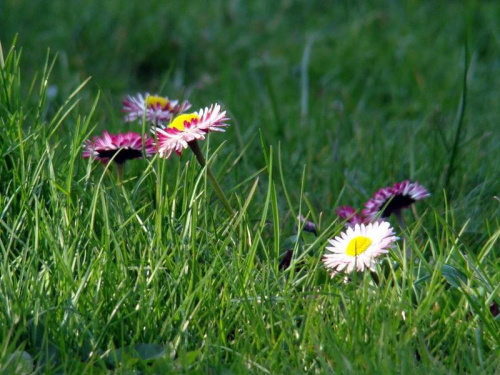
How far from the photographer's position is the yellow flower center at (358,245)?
1.85m

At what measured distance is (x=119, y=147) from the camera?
206 cm

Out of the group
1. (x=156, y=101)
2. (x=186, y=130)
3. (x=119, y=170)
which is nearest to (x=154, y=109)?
(x=156, y=101)

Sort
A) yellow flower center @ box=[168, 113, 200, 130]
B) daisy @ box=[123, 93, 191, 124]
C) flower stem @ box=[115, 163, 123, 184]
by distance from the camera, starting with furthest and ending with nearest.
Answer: daisy @ box=[123, 93, 191, 124], flower stem @ box=[115, 163, 123, 184], yellow flower center @ box=[168, 113, 200, 130]

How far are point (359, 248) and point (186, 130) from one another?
465mm

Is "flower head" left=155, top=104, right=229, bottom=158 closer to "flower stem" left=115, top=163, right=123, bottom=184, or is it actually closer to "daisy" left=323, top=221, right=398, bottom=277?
"flower stem" left=115, top=163, right=123, bottom=184

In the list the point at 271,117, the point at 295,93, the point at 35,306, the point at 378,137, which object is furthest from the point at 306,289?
the point at 295,93

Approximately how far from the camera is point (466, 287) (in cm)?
173

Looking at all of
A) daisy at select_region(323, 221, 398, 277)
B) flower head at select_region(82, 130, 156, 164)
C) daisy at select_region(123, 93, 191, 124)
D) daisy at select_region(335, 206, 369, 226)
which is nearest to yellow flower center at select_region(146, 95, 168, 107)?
daisy at select_region(123, 93, 191, 124)

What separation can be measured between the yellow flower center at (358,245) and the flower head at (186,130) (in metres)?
0.38

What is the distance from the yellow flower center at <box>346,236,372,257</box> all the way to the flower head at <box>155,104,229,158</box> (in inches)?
15.0

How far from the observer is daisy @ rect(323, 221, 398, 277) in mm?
1820

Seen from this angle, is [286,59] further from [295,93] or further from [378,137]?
[378,137]

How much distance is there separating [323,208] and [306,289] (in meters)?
0.65

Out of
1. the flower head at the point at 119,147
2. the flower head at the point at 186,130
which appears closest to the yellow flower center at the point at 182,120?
the flower head at the point at 186,130
